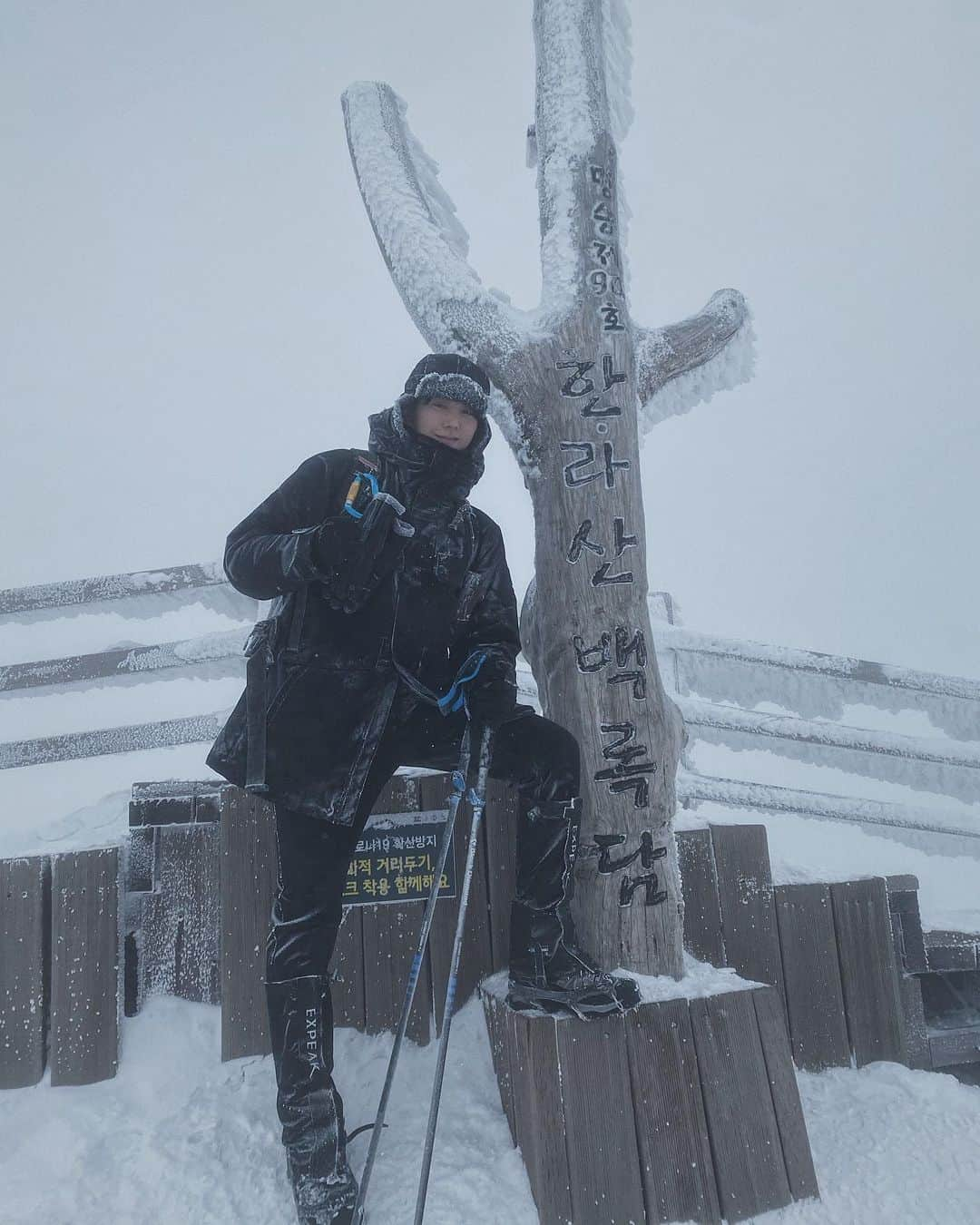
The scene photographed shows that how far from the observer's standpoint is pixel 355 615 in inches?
84.9

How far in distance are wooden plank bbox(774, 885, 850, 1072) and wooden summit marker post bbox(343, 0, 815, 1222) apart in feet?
2.25

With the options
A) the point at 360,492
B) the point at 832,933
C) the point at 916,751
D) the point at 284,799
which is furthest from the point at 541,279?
the point at 916,751

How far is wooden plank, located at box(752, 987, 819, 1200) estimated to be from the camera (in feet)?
6.11

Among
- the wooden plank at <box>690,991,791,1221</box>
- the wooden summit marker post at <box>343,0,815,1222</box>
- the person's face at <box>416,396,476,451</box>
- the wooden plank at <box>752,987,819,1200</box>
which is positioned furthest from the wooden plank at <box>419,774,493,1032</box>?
the person's face at <box>416,396,476,451</box>

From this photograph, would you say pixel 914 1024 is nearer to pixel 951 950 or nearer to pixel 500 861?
pixel 951 950

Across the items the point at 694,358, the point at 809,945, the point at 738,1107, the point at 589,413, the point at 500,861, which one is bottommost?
the point at 738,1107

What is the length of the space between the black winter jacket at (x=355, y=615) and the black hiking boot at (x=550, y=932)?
43 cm

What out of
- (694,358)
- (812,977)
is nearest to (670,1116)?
(812,977)

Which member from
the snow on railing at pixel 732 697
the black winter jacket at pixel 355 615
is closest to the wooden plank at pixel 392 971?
the black winter jacket at pixel 355 615

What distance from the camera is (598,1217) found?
175 centimetres

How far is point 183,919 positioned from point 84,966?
303 millimetres

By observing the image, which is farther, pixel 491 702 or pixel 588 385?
pixel 588 385

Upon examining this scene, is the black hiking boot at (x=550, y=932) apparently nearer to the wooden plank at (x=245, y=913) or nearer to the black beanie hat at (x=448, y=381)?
the wooden plank at (x=245, y=913)

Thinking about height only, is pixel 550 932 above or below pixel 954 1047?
above
